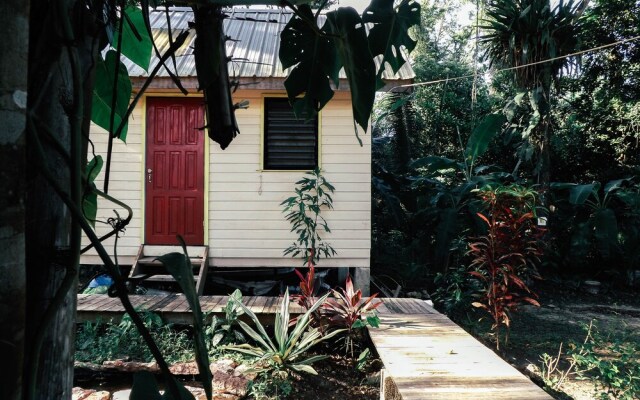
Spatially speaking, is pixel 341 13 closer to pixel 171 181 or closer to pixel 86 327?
pixel 86 327

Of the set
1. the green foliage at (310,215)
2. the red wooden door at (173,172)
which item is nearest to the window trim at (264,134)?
the green foliage at (310,215)

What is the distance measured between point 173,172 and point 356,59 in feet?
19.9

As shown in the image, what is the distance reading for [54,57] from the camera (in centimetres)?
51

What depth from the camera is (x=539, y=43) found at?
8.73 meters

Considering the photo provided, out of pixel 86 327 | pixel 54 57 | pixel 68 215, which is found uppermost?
pixel 54 57

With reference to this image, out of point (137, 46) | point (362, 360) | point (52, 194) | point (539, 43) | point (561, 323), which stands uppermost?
point (539, 43)

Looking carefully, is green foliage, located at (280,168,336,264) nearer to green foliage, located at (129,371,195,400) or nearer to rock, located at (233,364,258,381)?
rock, located at (233,364,258,381)

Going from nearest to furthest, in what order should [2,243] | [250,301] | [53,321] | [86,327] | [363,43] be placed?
[2,243] < [53,321] < [363,43] < [86,327] < [250,301]

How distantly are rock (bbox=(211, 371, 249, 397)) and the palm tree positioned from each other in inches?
270

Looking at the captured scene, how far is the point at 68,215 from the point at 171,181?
640 centimetres

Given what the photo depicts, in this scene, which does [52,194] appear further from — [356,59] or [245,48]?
[245,48]

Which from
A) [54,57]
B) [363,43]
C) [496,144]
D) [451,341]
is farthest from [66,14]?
[496,144]

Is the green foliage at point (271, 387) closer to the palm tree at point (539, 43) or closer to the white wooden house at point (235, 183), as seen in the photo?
the white wooden house at point (235, 183)

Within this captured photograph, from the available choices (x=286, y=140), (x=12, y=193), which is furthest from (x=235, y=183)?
(x=12, y=193)
